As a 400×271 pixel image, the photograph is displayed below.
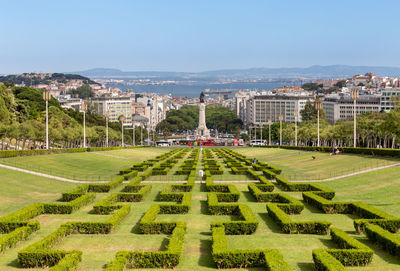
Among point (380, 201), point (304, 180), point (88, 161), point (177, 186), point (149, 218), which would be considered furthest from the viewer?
point (88, 161)

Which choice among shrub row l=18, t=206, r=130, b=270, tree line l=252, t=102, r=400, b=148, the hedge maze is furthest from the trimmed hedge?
tree line l=252, t=102, r=400, b=148

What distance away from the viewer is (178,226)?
2353 centimetres

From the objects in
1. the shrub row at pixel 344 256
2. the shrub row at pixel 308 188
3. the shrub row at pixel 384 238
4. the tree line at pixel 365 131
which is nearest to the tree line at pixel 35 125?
the shrub row at pixel 308 188

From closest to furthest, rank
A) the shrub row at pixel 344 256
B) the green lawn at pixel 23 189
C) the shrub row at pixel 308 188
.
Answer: the shrub row at pixel 344 256
the green lawn at pixel 23 189
the shrub row at pixel 308 188

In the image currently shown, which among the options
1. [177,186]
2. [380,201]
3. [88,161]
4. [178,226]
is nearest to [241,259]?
[178,226]

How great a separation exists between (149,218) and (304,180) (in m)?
24.6

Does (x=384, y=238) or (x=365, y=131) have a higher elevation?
(x=384, y=238)

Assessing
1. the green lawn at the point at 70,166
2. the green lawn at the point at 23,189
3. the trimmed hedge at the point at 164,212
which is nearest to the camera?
the trimmed hedge at the point at 164,212

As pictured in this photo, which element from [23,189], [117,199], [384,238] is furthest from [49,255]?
[23,189]

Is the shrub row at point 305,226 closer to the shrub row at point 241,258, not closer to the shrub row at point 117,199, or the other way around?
the shrub row at point 241,258

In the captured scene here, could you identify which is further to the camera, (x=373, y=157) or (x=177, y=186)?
(x=373, y=157)

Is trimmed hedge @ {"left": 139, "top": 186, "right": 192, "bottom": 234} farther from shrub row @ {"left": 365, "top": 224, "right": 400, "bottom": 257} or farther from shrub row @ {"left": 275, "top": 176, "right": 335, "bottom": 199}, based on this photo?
shrub row @ {"left": 275, "top": 176, "right": 335, "bottom": 199}

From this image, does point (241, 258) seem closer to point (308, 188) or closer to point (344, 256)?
point (344, 256)

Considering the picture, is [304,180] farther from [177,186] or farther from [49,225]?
[49,225]
